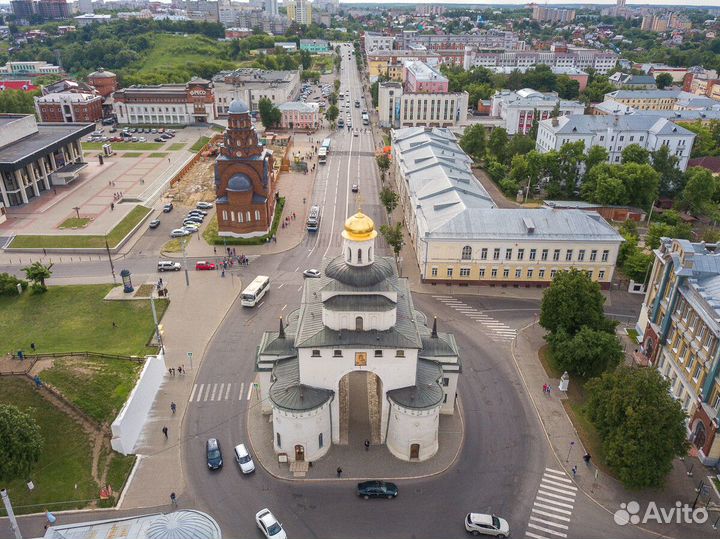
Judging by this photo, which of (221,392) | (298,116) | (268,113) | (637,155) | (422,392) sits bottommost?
(221,392)

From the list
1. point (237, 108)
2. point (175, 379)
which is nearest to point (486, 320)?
point (175, 379)

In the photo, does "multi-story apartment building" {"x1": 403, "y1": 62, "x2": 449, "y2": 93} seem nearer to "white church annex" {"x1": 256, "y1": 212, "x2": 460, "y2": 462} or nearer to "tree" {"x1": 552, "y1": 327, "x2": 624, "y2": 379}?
"tree" {"x1": 552, "y1": 327, "x2": 624, "y2": 379}

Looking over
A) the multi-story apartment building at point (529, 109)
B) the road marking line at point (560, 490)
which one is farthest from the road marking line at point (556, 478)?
the multi-story apartment building at point (529, 109)

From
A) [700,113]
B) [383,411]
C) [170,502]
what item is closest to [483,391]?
[383,411]

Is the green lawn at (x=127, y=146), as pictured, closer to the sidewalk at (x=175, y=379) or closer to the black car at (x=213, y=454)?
the sidewalk at (x=175, y=379)

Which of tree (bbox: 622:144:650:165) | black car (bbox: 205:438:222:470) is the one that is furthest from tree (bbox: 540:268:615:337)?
tree (bbox: 622:144:650:165)

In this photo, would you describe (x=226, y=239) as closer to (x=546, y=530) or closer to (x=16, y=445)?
(x=16, y=445)
